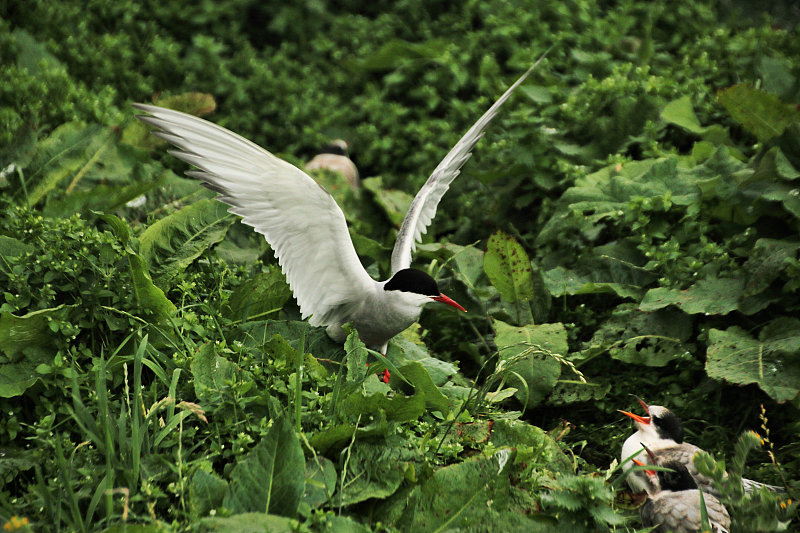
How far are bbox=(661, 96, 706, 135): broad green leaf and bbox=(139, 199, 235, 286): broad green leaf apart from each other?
260 centimetres

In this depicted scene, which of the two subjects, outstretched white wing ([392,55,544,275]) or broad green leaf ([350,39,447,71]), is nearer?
outstretched white wing ([392,55,544,275])

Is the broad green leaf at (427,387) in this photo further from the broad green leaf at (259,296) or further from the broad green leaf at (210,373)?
the broad green leaf at (259,296)

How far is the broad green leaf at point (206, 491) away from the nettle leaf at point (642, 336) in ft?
6.10

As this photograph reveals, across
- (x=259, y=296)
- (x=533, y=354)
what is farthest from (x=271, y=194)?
(x=533, y=354)

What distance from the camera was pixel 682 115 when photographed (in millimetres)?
4480

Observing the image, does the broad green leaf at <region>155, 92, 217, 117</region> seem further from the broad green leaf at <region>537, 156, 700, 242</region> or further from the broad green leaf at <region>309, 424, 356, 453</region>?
the broad green leaf at <region>309, 424, 356, 453</region>

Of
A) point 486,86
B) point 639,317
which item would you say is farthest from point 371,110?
point 639,317

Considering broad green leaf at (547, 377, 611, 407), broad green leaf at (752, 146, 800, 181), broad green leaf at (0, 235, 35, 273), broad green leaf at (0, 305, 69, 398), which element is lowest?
broad green leaf at (547, 377, 611, 407)

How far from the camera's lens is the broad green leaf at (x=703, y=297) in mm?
3371

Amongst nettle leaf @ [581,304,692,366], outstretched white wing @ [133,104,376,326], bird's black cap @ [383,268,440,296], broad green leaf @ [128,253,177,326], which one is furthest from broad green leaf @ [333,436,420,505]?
nettle leaf @ [581,304,692,366]

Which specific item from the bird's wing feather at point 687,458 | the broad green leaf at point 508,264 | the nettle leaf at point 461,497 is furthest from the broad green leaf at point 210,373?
the bird's wing feather at point 687,458

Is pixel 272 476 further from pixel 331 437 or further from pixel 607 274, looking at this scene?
pixel 607 274

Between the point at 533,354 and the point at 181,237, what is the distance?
5.55 feet

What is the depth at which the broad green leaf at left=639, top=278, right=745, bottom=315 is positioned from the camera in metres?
3.37
